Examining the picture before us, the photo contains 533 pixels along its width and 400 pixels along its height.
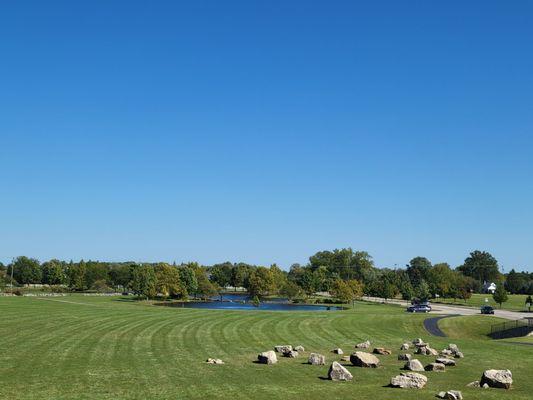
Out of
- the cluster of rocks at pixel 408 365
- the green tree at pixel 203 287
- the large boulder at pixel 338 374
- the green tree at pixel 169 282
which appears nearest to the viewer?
the cluster of rocks at pixel 408 365

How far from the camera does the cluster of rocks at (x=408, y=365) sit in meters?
24.8

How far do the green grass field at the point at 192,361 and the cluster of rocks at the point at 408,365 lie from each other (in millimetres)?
561

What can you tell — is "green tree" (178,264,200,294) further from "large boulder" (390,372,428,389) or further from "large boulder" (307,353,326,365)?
"large boulder" (390,372,428,389)

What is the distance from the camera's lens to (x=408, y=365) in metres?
30.2

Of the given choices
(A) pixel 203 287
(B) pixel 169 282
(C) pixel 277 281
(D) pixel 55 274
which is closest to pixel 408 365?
(B) pixel 169 282

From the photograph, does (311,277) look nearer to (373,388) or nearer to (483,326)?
(483,326)

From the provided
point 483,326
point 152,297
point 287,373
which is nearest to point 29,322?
point 287,373

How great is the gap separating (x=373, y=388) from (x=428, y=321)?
48180 mm

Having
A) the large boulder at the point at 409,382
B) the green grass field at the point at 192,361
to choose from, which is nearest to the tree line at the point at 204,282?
the green grass field at the point at 192,361

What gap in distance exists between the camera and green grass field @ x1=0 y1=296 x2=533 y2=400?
2317 centimetres

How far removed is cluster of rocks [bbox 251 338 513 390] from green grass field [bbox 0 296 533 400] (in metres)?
0.56

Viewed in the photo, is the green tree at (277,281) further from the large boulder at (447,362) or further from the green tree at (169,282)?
the large boulder at (447,362)

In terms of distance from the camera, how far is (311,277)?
472ft

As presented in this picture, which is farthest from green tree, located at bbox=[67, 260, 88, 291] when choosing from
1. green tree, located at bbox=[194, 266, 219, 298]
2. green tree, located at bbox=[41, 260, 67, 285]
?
green tree, located at bbox=[194, 266, 219, 298]
